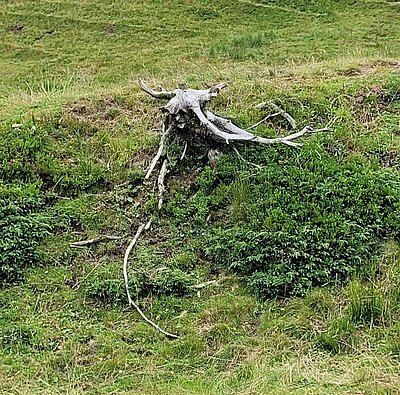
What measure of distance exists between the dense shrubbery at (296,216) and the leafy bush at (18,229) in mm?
1428

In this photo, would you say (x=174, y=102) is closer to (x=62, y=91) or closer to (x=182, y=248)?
(x=182, y=248)

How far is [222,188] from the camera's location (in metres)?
6.66

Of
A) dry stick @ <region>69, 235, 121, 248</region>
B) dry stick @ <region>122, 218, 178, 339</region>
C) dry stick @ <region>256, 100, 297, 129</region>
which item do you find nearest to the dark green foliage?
dry stick @ <region>122, 218, 178, 339</region>

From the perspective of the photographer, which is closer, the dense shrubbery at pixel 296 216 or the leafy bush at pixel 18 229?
the dense shrubbery at pixel 296 216

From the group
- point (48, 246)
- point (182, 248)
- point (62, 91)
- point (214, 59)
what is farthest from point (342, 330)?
point (214, 59)

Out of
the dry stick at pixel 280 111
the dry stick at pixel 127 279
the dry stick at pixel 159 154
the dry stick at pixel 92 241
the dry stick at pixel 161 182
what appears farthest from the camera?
the dry stick at pixel 280 111

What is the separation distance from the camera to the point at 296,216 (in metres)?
5.95

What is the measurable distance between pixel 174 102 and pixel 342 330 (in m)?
3.25

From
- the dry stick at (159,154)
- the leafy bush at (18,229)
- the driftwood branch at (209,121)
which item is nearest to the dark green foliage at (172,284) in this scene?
the leafy bush at (18,229)

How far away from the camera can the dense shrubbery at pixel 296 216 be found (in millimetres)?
5617

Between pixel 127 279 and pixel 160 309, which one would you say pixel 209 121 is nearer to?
pixel 127 279

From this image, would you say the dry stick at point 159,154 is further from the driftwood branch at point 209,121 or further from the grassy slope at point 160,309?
the grassy slope at point 160,309

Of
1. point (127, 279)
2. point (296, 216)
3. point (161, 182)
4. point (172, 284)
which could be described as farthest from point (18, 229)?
point (296, 216)

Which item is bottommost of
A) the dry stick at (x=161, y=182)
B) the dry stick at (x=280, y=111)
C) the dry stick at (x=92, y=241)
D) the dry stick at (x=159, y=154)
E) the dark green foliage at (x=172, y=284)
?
the dark green foliage at (x=172, y=284)
